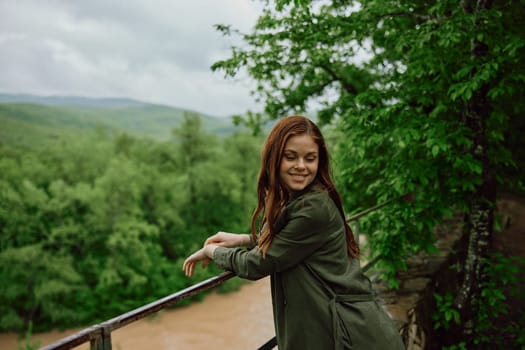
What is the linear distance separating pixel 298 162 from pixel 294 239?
0.31m

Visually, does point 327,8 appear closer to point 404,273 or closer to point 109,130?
point 404,273

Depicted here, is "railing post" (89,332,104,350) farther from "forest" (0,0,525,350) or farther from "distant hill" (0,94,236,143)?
"distant hill" (0,94,236,143)

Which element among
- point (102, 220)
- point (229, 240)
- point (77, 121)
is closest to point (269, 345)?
point (229, 240)

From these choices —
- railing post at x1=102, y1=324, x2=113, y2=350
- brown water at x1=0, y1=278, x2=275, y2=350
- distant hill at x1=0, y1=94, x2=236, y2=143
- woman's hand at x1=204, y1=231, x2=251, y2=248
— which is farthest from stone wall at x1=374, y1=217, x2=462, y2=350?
distant hill at x1=0, y1=94, x2=236, y2=143

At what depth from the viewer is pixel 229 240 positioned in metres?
1.97

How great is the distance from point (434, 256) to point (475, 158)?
2.01 m

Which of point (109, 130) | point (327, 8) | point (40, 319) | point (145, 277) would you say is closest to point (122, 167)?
point (145, 277)

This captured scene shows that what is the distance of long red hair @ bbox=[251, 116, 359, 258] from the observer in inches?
66.2

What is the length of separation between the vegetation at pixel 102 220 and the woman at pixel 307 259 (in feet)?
61.0

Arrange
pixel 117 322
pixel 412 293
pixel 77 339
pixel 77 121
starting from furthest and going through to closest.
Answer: pixel 77 121 < pixel 412 293 < pixel 117 322 < pixel 77 339

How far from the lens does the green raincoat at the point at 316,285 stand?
5.05 ft

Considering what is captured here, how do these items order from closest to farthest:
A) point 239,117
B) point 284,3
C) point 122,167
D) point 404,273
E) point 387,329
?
point 387,329 → point 284,3 → point 404,273 → point 239,117 → point 122,167

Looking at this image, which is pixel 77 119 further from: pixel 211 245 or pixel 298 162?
pixel 298 162

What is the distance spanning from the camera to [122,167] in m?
21.3
